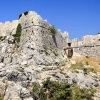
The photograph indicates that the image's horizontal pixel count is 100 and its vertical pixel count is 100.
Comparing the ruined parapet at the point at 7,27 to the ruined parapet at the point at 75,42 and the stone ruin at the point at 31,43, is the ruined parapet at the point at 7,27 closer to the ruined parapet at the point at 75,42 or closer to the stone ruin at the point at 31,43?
the stone ruin at the point at 31,43

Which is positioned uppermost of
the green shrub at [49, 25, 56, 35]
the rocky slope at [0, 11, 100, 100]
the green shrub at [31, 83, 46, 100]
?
the green shrub at [49, 25, 56, 35]

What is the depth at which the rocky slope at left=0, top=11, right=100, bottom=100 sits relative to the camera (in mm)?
48500

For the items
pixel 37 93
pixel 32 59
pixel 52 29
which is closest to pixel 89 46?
pixel 52 29

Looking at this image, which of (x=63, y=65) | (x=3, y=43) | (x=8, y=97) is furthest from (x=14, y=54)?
(x=8, y=97)

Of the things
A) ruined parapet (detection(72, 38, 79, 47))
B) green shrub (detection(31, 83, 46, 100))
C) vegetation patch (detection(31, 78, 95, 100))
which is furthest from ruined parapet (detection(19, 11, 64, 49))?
green shrub (detection(31, 83, 46, 100))

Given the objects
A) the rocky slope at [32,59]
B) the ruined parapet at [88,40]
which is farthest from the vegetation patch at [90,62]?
the ruined parapet at [88,40]

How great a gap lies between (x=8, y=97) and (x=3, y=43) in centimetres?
1593

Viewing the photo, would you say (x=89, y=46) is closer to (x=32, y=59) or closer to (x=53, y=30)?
(x=53, y=30)

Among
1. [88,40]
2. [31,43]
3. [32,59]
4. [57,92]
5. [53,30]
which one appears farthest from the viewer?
[53,30]

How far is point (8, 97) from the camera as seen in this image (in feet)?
148

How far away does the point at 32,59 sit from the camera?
182 feet

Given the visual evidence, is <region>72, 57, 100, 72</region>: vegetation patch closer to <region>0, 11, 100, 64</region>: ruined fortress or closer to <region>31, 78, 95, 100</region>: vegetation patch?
<region>0, 11, 100, 64</region>: ruined fortress

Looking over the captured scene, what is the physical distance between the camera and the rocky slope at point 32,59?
159 ft

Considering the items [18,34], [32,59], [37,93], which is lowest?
[37,93]
